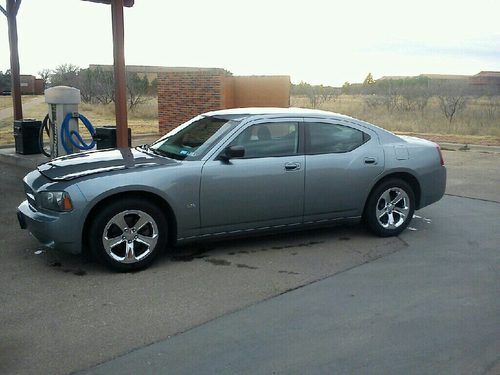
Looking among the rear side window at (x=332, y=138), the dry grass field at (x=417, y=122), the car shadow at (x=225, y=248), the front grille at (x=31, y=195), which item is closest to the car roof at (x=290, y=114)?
the rear side window at (x=332, y=138)

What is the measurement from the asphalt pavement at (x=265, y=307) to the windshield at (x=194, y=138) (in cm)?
103

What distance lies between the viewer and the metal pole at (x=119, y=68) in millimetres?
9234

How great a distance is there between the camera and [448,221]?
7008 millimetres

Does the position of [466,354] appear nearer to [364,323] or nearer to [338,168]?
[364,323]

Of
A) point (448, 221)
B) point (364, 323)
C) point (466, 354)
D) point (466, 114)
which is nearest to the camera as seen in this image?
point (466, 354)

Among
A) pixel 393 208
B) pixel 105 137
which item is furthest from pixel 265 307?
pixel 105 137

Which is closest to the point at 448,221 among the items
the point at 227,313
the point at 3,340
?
the point at 227,313

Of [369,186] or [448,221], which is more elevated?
[369,186]

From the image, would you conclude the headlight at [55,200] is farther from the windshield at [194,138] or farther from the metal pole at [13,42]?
the metal pole at [13,42]

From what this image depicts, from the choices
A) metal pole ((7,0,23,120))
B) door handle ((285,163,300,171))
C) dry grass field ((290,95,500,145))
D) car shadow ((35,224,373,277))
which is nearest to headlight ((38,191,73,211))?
car shadow ((35,224,373,277))

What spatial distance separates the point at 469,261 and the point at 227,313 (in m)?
2.75

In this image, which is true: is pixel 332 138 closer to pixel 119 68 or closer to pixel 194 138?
pixel 194 138

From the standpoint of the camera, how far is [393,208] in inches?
245

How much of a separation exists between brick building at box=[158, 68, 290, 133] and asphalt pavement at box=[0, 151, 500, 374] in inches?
554
